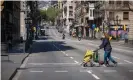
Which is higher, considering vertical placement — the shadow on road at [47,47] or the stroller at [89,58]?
the stroller at [89,58]

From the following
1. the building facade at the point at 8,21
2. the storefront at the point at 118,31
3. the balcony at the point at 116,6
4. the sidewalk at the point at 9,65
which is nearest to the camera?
the sidewalk at the point at 9,65

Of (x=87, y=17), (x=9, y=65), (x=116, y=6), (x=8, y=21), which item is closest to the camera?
(x=9, y=65)

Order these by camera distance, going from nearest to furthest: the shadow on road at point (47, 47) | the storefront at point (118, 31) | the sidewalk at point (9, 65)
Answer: the sidewalk at point (9, 65) < the shadow on road at point (47, 47) < the storefront at point (118, 31)

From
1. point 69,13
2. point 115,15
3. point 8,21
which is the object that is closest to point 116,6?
point 115,15

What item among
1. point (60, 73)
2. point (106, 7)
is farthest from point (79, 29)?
point (60, 73)

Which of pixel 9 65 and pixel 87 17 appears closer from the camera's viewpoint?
pixel 9 65

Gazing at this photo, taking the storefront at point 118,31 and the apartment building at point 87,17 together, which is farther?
the apartment building at point 87,17

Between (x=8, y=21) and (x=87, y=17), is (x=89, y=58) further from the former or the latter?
(x=87, y=17)

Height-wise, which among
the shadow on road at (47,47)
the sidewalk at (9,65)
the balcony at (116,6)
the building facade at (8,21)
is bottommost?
the shadow on road at (47,47)

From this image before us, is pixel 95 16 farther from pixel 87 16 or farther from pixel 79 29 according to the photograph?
pixel 79 29

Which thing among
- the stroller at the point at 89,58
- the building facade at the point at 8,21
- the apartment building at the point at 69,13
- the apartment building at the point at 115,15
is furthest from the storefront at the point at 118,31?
the apartment building at the point at 69,13

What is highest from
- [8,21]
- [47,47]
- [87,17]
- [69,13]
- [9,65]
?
[69,13]

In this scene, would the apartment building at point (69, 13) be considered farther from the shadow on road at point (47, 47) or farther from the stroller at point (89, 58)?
the stroller at point (89, 58)

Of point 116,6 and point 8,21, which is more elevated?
point 116,6
